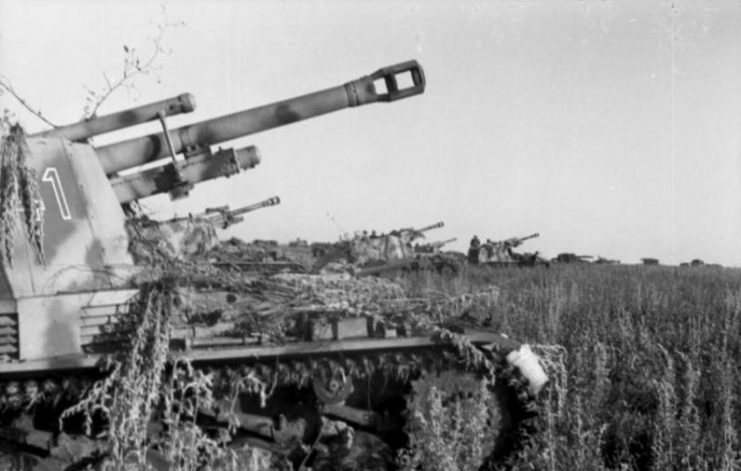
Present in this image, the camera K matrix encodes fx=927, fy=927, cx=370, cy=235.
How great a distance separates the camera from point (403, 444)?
706 cm

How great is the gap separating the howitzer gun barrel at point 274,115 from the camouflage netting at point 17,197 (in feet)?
5.07

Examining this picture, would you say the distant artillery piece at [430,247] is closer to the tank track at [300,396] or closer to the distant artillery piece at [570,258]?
the distant artillery piece at [570,258]

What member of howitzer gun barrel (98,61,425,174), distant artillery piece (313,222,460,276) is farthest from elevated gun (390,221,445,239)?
howitzer gun barrel (98,61,425,174)

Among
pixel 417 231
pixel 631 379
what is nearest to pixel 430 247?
pixel 417 231

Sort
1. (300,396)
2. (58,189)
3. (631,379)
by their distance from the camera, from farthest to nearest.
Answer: (631,379)
(58,189)
(300,396)

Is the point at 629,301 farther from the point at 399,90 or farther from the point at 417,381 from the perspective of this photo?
the point at 417,381

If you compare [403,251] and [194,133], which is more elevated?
[194,133]

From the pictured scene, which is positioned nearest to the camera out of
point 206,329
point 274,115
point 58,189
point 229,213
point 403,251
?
point 206,329

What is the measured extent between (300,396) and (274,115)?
3087 mm

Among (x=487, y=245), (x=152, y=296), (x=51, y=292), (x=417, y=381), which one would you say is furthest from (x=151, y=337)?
(x=487, y=245)

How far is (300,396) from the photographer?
6980 millimetres

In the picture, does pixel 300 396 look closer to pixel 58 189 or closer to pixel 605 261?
pixel 58 189

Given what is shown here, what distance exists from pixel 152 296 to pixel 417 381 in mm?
1979

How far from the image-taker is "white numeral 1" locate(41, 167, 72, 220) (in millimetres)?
7031
